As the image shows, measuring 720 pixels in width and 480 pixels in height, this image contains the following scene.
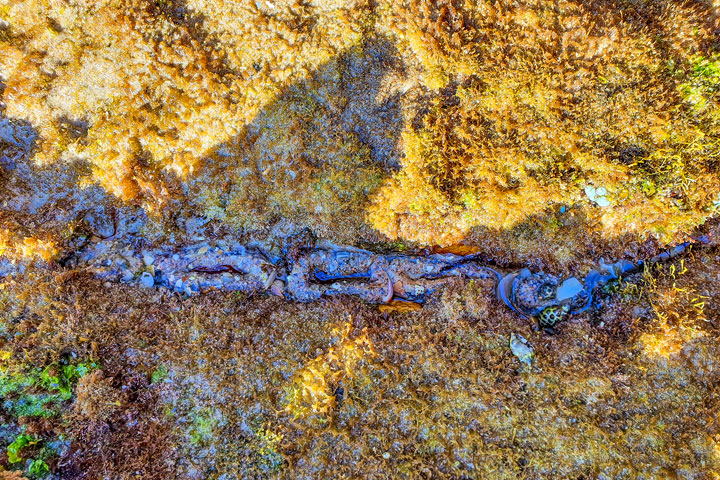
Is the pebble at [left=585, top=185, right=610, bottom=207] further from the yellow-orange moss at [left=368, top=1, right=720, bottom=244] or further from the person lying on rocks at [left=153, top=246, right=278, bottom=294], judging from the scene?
the person lying on rocks at [left=153, top=246, right=278, bottom=294]

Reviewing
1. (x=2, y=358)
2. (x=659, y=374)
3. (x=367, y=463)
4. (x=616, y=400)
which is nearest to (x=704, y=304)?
(x=659, y=374)

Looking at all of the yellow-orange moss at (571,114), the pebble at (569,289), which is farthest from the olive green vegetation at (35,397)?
the pebble at (569,289)

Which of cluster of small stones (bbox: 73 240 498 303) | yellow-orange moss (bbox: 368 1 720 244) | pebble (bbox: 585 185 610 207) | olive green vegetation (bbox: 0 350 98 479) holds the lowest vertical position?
olive green vegetation (bbox: 0 350 98 479)

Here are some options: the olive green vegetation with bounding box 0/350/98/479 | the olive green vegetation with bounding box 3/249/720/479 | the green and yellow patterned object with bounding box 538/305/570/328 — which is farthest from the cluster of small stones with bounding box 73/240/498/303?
the olive green vegetation with bounding box 0/350/98/479

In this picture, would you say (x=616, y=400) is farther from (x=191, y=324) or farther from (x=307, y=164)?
(x=191, y=324)

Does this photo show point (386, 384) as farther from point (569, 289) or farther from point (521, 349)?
point (569, 289)
